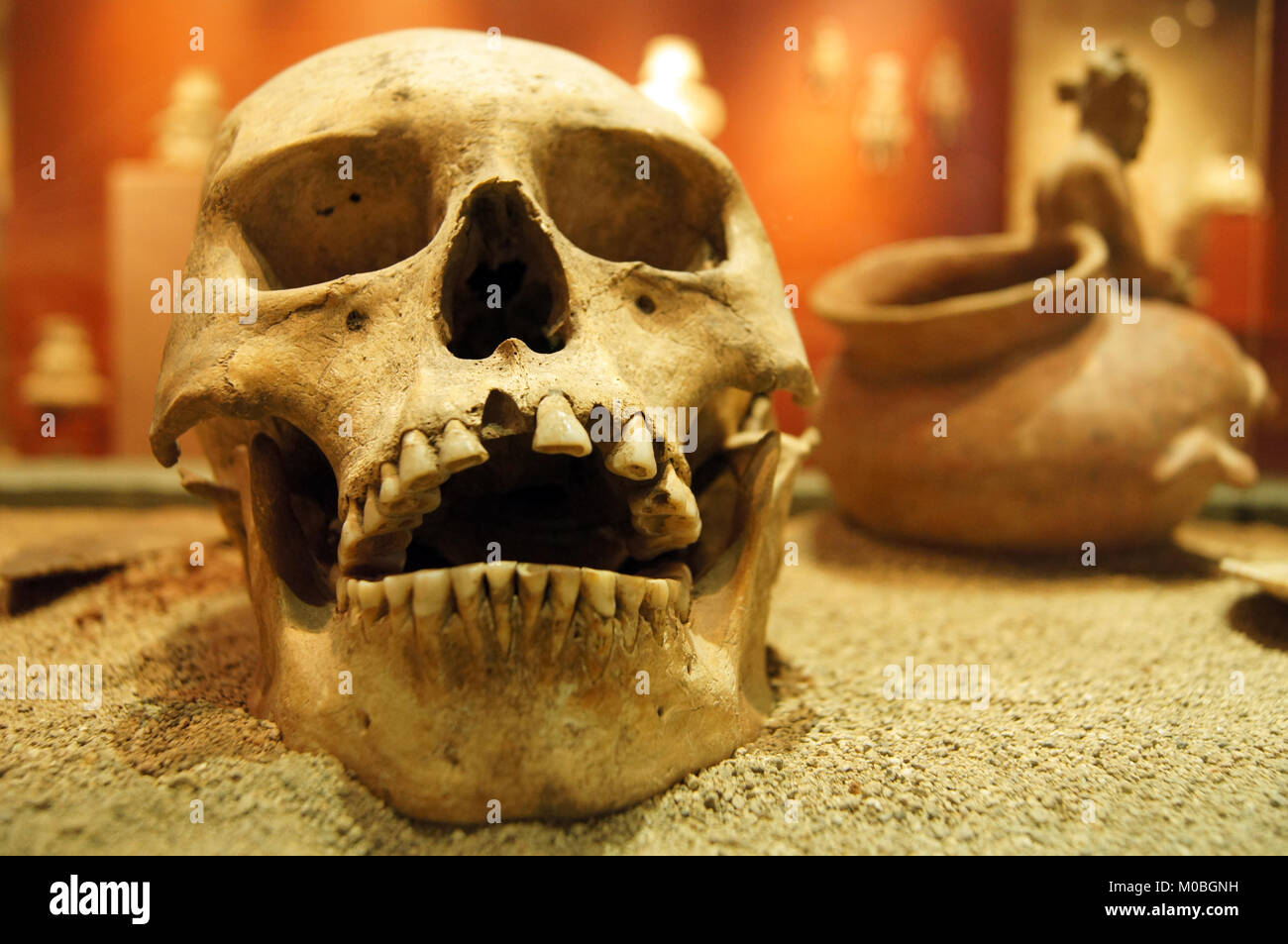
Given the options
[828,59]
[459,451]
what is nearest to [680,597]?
[459,451]

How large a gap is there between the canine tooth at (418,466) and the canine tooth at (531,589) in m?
0.16

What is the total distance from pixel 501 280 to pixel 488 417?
1.56 feet

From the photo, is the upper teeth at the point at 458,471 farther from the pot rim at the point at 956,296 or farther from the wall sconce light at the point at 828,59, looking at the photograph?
the wall sconce light at the point at 828,59

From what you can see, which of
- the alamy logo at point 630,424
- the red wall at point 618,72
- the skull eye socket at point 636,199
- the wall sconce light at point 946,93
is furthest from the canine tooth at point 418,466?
the wall sconce light at point 946,93

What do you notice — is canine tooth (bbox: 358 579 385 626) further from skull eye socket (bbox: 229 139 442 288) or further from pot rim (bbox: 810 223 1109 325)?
pot rim (bbox: 810 223 1109 325)

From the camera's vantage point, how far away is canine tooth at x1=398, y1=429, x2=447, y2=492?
1187 millimetres

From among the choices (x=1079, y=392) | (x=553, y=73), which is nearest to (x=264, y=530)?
(x=553, y=73)

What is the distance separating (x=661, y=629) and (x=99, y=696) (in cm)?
109

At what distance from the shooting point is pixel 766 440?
65.4 inches

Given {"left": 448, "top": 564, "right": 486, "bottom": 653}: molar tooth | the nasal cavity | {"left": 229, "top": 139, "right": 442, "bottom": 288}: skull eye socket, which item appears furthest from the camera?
{"left": 229, "top": 139, "right": 442, "bottom": 288}: skull eye socket

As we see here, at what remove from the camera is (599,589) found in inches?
47.2
